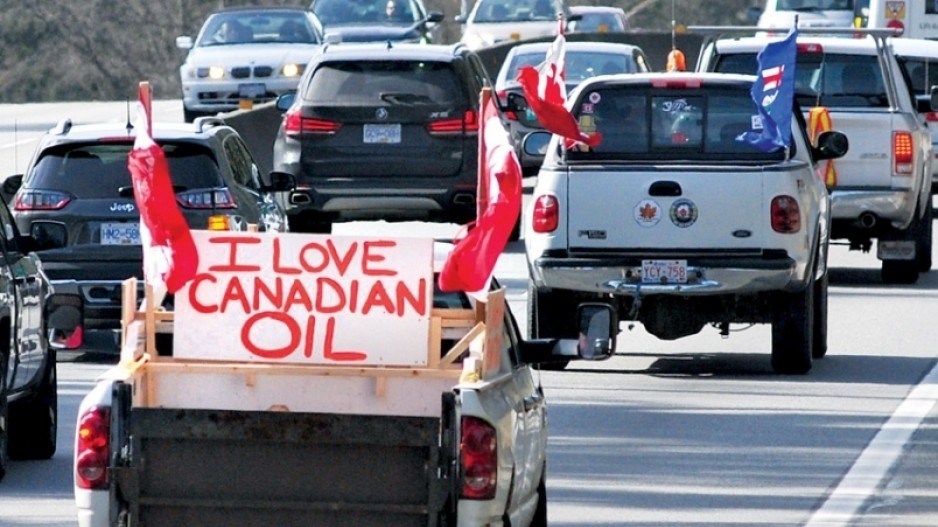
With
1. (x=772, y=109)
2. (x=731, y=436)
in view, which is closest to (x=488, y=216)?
(x=731, y=436)

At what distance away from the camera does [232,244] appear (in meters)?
8.38

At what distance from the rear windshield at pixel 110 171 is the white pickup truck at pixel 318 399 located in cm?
730

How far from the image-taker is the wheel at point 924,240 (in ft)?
69.7

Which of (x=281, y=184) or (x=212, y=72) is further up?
(x=212, y=72)

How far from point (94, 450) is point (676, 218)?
7779 mm

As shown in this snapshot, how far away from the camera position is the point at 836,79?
2036cm

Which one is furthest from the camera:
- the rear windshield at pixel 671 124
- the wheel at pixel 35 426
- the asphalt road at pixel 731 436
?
the rear windshield at pixel 671 124

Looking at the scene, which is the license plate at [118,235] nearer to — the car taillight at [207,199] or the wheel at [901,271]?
the car taillight at [207,199]

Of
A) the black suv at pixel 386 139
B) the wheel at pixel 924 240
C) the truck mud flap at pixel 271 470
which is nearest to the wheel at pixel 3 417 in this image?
the truck mud flap at pixel 271 470

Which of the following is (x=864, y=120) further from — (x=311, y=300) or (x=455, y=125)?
(x=311, y=300)

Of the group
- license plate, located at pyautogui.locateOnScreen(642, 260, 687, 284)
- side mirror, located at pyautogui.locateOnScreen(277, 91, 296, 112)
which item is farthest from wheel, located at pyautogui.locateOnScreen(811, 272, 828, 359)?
side mirror, located at pyautogui.locateOnScreen(277, 91, 296, 112)

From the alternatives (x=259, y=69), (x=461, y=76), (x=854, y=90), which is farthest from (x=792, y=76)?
(x=259, y=69)

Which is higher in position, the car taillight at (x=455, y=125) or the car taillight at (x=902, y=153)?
the car taillight at (x=455, y=125)

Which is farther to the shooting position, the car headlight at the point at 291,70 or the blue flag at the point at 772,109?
the car headlight at the point at 291,70
